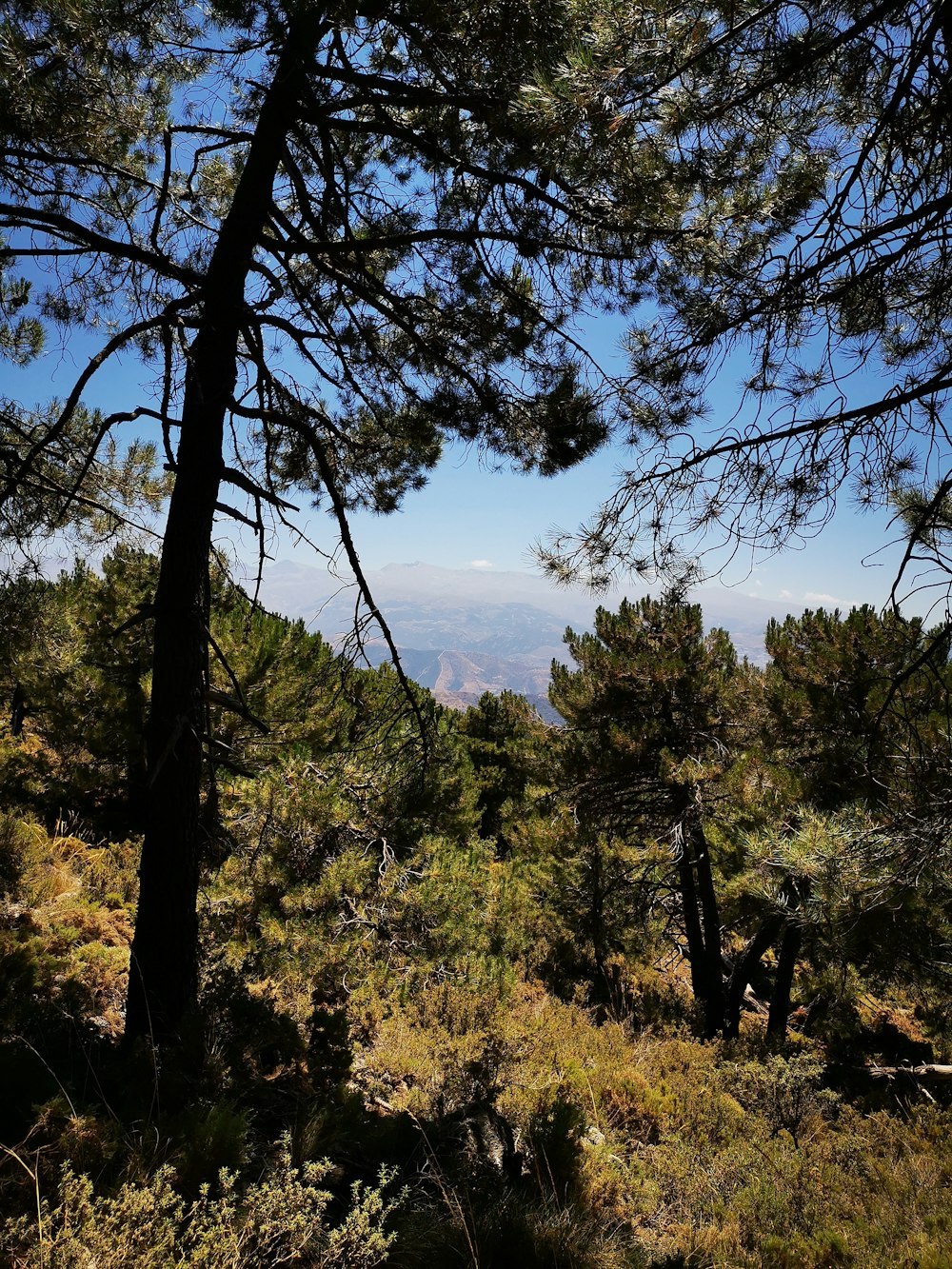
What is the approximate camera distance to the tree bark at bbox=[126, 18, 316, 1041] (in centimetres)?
292

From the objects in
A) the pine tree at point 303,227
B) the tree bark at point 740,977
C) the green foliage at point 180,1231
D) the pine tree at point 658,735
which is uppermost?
the pine tree at point 303,227

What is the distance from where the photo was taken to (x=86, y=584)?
25.9ft

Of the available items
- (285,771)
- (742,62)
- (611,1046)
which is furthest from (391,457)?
(611,1046)

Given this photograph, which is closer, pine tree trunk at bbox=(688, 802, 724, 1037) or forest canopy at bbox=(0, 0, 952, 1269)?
forest canopy at bbox=(0, 0, 952, 1269)

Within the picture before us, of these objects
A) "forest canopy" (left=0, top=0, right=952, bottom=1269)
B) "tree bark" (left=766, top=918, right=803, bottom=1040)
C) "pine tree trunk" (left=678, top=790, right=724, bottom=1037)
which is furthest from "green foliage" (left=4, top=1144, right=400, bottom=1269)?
"tree bark" (left=766, top=918, right=803, bottom=1040)

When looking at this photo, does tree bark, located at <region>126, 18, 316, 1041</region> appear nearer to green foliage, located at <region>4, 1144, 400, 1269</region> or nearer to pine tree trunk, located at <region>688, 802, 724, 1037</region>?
green foliage, located at <region>4, 1144, 400, 1269</region>

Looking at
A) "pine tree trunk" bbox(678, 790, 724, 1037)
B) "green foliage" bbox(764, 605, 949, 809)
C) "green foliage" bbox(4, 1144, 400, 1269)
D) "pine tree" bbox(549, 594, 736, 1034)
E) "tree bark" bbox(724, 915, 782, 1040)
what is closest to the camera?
"green foliage" bbox(4, 1144, 400, 1269)

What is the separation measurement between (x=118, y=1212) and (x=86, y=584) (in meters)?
7.80

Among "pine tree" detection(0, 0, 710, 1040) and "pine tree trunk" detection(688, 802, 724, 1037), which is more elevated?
→ "pine tree" detection(0, 0, 710, 1040)

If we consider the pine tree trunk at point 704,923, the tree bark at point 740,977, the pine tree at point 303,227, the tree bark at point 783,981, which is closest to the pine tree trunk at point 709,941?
the pine tree trunk at point 704,923

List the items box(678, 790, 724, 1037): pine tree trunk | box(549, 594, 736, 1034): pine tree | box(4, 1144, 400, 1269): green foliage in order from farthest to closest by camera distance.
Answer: box(678, 790, 724, 1037): pine tree trunk → box(549, 594, 736, 1034): pine tree → box(4, 1144, 400, 1269): green foliage

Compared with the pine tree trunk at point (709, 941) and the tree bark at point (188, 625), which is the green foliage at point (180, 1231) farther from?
the pine tree trunk at point (709, 941)

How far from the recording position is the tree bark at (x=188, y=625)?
2918mm

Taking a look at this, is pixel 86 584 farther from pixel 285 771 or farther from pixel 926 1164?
pixel 926 1164
